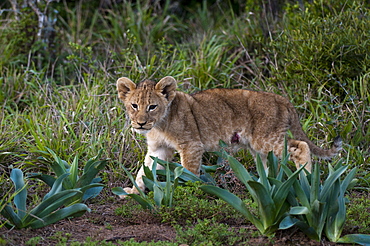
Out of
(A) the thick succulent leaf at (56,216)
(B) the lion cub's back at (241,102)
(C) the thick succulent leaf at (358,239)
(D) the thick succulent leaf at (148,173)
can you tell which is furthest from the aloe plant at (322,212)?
(B) the lion cub's back at (241,102)

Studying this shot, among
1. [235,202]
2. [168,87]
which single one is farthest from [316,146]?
[235,202]

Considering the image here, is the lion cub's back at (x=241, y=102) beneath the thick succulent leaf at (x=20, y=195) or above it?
beneath

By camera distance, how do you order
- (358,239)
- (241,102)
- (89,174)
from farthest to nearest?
(241,102), (89,174), (358,239)

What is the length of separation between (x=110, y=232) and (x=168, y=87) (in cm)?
209

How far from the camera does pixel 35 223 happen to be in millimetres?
4566

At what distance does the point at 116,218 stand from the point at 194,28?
24.0ft

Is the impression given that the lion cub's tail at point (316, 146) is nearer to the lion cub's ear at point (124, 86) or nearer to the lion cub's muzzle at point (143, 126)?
the lion cub's muzzle at point (143, 126)

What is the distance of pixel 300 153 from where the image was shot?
6.24m

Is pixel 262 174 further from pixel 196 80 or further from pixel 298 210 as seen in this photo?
pixel 196 80

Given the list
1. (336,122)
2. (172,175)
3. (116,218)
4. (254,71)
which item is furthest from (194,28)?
(116,218)

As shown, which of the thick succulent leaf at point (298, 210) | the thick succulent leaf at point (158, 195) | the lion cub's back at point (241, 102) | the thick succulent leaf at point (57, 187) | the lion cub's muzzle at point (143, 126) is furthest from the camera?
the lion cub's back at point (241, 102)

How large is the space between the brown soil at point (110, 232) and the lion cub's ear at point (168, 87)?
1575mm

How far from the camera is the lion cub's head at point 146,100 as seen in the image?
596 cm

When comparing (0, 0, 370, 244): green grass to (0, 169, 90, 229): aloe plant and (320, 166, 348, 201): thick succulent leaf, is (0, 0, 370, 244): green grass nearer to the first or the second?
(0, 169, 90, 229): aloe plant
